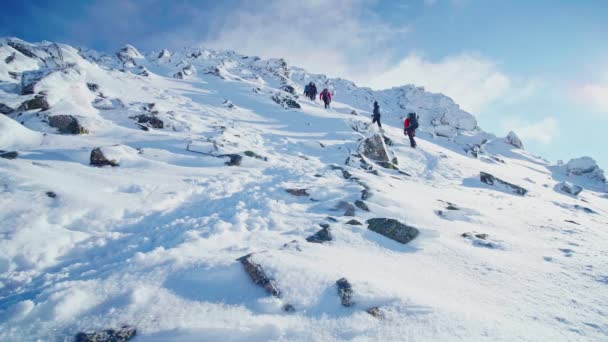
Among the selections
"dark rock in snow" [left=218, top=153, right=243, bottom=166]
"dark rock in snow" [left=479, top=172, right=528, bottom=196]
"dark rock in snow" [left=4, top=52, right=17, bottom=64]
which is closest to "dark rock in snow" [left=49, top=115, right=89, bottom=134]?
"dark rock in snow" [left=218, top=153, right=243, bottom=166]

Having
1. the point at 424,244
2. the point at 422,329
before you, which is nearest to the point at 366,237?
the point at 424,244

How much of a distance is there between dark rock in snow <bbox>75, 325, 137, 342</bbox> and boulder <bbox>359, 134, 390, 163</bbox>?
13679 mm

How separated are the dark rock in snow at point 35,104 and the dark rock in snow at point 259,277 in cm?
1260

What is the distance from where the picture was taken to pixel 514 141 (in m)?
38.6

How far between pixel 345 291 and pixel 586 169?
3485 centimetres

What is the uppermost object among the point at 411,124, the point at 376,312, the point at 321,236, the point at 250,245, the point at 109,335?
the point at 411,124

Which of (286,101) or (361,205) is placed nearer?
(361,205)

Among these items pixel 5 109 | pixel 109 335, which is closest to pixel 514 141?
pixel 109 335

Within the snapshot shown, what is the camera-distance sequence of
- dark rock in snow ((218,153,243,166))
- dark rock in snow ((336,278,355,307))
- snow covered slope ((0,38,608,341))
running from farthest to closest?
1. dark rock in snow ((218,153,243,166))
2. dark rock in snow ((336,278,355,307))
3. snow covered slope ((0,38,608,341))

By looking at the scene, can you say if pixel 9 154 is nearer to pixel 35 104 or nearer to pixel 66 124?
pixel 66 124

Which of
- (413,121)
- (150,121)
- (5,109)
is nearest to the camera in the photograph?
(5,109)

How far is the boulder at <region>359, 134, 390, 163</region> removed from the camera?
15.8 m

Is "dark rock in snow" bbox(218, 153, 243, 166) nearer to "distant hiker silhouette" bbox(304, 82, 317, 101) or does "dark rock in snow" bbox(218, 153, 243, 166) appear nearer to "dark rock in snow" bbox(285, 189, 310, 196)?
"dark rock in snow" bbox(285, 189, 310, 196)

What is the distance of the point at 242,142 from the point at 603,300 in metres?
Answer: 12.7
